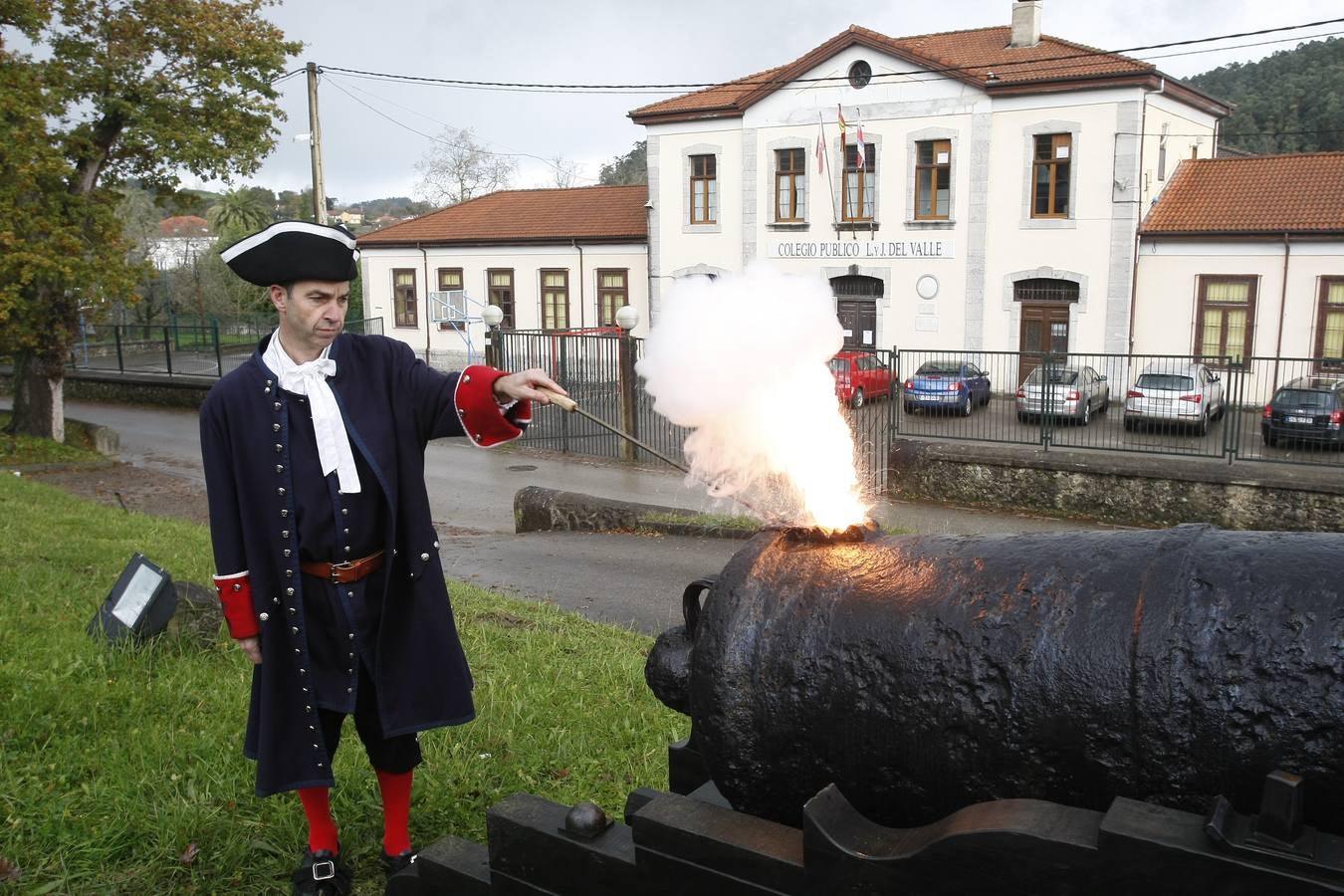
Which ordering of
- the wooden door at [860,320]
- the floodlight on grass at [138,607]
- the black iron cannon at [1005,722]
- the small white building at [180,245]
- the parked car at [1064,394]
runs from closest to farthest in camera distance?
the black iron cannon at [1005,722] → the floodlight on grass at [138,607] → the parked car at [1064,394] → the wooden door at [860,320] → the small white building at [180,245]

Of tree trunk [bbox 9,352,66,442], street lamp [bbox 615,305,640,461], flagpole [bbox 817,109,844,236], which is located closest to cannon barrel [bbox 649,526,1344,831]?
street lamp [bbox 615,305,640,461]

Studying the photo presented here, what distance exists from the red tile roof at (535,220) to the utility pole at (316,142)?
35.9 ft

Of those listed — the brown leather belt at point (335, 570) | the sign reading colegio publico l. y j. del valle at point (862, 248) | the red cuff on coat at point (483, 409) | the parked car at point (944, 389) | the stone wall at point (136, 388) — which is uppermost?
the sign reading colegio publico l. y j. del valle at point (862, 248)

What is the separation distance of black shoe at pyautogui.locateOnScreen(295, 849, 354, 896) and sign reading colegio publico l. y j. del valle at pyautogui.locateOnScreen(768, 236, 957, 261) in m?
24.6

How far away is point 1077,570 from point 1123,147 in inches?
959

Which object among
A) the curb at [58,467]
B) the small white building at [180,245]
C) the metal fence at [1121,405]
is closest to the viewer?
the metal fence at [1121,405]

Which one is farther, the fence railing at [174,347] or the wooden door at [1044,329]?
the fence railing at [174,347]

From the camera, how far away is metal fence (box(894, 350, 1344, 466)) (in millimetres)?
13016

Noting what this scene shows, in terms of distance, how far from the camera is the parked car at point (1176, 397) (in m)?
13.6

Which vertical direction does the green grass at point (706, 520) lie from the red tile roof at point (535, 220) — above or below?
below

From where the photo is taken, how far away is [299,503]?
293 centimetres

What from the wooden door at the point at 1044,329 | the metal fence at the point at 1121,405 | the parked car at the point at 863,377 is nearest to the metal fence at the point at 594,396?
the parked car at the point at 863,377

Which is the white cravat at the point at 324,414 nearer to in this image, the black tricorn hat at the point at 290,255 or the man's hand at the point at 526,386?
the black tricorn hat at the point at 290,255

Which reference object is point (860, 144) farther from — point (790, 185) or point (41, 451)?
point (41, 451)
